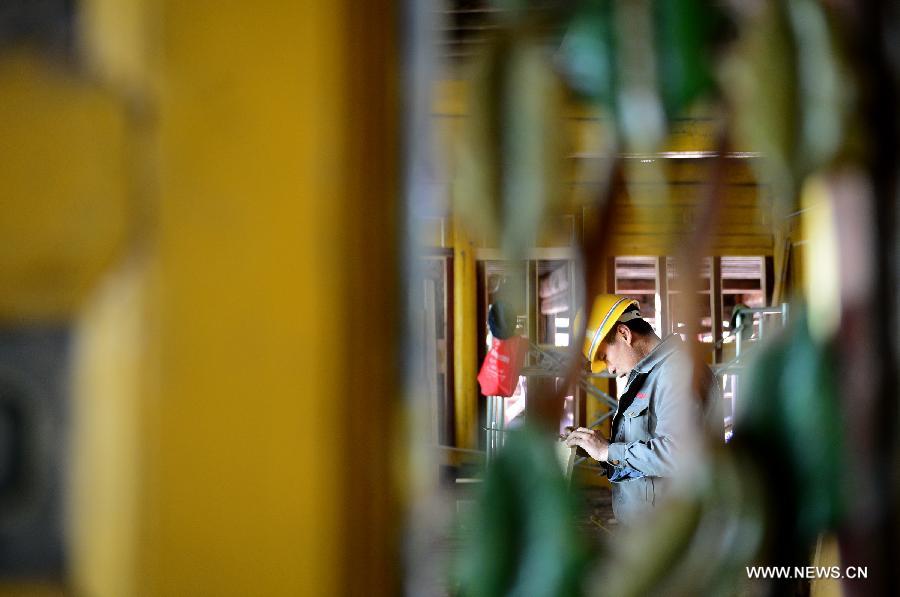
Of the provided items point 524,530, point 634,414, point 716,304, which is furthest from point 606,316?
point 716,304

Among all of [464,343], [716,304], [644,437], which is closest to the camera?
[644,437]

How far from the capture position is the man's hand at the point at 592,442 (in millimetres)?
1891

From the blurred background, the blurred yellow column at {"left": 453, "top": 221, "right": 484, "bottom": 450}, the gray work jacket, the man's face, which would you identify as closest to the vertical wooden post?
the blurred yellow column at {"left": 453, "top": 221, "right": 484, "bottom": 450}

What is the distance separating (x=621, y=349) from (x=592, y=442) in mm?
335

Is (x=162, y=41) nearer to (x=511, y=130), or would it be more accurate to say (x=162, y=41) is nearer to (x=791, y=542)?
(x=511, y=130)

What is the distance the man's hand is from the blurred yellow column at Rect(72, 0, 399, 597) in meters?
1.70

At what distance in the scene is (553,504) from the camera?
0.22 meters

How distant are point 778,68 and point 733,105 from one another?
15 millimetres

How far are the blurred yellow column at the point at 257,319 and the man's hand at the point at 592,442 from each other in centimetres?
170

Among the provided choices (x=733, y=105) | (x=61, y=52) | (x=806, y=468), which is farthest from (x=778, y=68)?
(x=61, y=52)

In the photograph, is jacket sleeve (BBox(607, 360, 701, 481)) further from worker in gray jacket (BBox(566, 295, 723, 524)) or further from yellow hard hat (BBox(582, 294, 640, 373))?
yellow hard hat (BBox(582, 294, 640, 373))

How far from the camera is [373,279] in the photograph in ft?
0.74

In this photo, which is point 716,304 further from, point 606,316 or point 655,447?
point 655,447

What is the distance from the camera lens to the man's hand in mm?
1891
